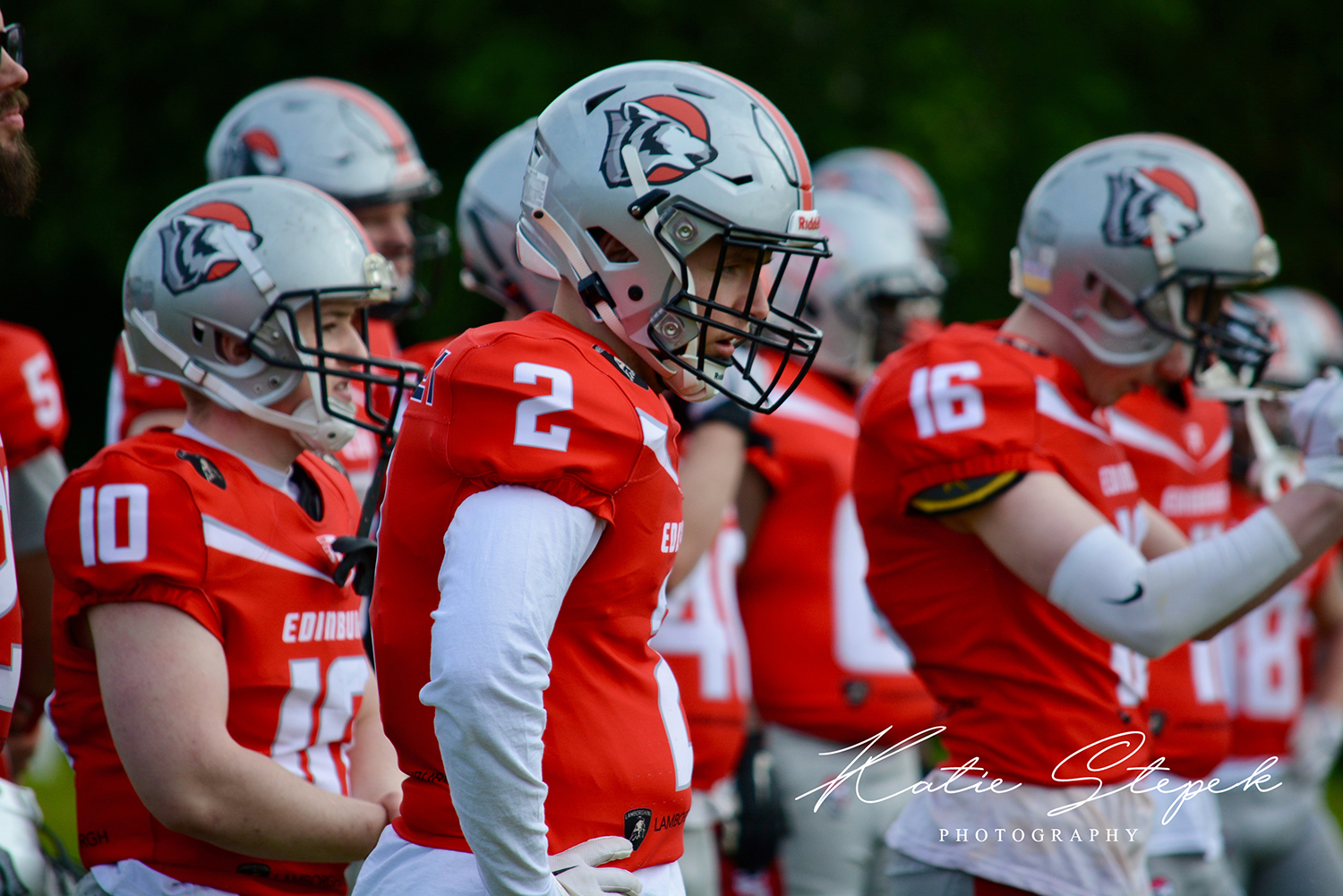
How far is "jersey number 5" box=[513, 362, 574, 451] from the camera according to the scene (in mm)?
1904

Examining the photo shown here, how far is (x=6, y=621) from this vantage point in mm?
2283

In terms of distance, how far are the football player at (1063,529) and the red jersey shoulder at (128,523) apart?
4.54ft

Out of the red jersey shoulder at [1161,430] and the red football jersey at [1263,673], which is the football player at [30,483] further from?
the red football jersey at [1263,673]

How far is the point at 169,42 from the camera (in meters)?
8.76

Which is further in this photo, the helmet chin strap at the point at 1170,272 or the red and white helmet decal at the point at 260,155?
the red and white helmet decal at the point at 260,155

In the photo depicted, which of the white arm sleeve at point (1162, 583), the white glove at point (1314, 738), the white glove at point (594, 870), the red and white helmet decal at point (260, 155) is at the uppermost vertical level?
the red and white helmet decal at point (260, 155)

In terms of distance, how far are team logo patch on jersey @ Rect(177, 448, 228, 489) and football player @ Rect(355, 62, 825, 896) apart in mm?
603

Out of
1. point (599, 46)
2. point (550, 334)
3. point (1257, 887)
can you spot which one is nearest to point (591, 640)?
point (550, 334)

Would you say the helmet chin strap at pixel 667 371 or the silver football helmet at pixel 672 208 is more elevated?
the silver football helmet at pixel 672 208

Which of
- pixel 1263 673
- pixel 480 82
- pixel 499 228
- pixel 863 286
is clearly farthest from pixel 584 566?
pixel 480 82

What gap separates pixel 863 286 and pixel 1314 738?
7.50 feet

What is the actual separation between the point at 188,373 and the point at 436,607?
101cm

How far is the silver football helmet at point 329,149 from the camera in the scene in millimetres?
4199

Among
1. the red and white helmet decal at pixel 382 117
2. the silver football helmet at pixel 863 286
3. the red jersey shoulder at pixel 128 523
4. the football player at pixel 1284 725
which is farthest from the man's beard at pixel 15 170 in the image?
the football player at pixel 1284 725
